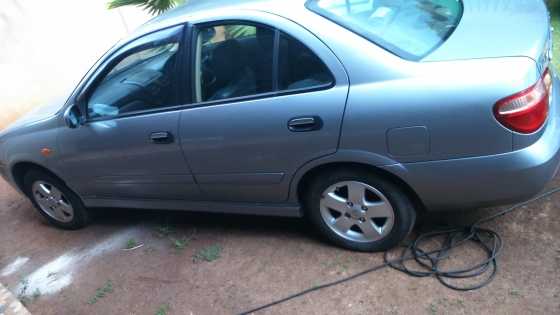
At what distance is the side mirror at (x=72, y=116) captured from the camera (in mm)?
3896

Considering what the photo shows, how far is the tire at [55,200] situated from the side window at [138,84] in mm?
959

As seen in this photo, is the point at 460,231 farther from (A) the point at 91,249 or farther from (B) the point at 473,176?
(A) the point at 91,249

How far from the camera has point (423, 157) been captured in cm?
284

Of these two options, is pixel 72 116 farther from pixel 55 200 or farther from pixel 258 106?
pixel 258 106

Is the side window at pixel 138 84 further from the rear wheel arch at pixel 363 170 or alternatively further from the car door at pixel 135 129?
the rear wheel arch at pixel 363 170

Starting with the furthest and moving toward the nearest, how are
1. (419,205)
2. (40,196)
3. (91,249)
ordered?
(40,196), (91,249), (419,205)

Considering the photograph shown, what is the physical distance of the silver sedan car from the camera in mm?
2705

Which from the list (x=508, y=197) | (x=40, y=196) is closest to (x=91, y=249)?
(x=40, y=196)

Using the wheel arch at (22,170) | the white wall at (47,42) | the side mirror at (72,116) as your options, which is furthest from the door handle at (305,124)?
the white wall at (47,42)

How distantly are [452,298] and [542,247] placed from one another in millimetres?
654

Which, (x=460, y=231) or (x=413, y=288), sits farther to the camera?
(x=460, y=231)

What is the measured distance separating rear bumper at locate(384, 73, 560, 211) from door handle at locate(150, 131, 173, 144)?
57.2 inches

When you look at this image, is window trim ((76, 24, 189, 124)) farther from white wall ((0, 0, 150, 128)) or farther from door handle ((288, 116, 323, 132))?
white wall ((0, 0, 150, 128))

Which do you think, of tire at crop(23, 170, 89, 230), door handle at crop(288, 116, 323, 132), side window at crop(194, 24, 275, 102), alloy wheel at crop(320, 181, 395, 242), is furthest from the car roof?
tire at crop(23, 170, 89, 230)
